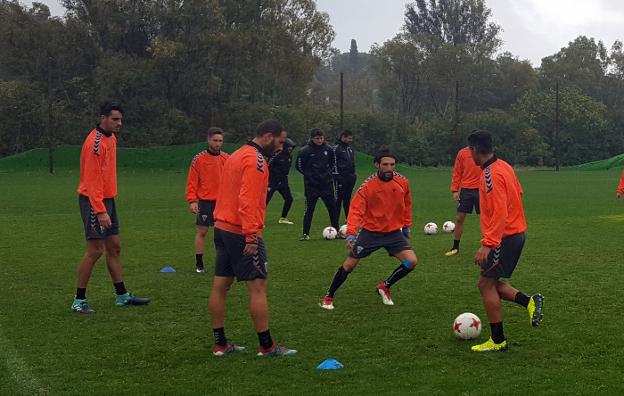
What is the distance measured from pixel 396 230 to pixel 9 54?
46913 millimetres

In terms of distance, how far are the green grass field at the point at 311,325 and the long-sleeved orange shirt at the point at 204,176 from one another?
117 centimetres

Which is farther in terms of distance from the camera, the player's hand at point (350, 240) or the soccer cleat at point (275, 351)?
the player's hand at point (350, 240)

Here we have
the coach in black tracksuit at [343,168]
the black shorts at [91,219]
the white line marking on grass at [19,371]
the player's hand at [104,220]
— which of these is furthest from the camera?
the coach in black tracksuit at [343,168]

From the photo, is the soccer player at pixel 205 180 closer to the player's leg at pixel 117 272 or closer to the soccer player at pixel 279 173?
the player's leg at pixel 117 272

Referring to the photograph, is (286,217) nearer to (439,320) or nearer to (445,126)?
(439,320)

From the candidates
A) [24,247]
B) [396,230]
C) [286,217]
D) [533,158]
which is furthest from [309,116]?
[396,230]

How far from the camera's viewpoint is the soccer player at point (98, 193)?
758 cm

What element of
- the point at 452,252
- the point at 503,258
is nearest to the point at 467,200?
the point at 452,252

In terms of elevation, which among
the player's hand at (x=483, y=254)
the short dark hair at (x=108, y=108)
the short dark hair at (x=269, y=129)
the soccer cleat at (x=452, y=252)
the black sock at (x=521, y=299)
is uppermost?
the short dark hair at (x=108, y=108)

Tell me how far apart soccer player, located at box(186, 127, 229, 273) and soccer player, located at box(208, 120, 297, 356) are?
3.94 m

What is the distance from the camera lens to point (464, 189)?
1188 cm

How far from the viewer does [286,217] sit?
17.6 metres

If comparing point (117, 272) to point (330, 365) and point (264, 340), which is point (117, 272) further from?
point (330, 365)

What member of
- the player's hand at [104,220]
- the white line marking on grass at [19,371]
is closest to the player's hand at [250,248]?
the white line marking on grass at [19,371]
